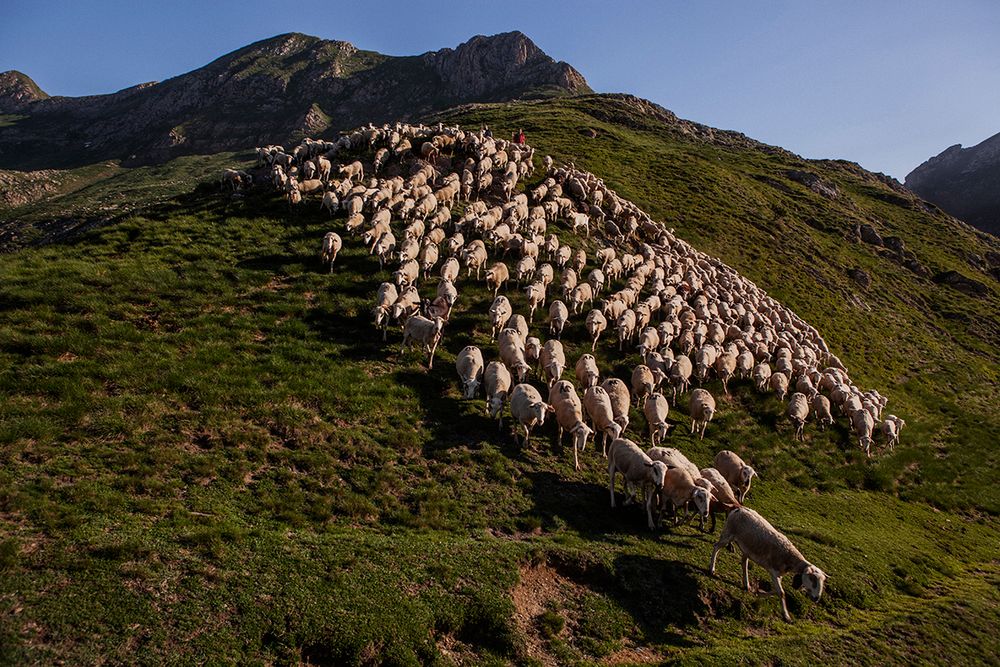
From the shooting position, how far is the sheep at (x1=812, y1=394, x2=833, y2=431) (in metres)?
26.7

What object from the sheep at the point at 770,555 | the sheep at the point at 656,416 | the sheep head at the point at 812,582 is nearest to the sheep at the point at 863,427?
the sheep at the point at 656,416

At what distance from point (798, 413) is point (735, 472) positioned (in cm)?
1002

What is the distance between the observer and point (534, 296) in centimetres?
2581

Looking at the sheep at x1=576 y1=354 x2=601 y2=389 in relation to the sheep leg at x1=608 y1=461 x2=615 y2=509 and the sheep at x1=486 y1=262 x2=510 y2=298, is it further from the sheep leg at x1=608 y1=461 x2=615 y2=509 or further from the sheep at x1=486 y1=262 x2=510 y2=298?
the sheep at x1=486 y1=262 x2=510 y2=298

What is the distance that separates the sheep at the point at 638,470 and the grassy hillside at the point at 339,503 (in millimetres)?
691

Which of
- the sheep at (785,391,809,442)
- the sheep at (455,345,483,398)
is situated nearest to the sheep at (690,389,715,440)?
the sheep at (785,391,809,442)

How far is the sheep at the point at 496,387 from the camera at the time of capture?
1833 centimetres

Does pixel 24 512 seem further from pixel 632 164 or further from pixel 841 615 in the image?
pixel 632 164

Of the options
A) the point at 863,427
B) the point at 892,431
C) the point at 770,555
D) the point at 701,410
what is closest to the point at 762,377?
the point at 863,427

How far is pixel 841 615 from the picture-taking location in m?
13.5

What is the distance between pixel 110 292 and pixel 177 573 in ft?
51.2

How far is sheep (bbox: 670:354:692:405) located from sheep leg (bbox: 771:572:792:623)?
1147 centimetres

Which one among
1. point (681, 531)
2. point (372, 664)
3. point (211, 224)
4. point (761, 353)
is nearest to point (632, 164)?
point (761, 353)

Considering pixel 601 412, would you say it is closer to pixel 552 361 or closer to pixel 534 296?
pixel 552 361
